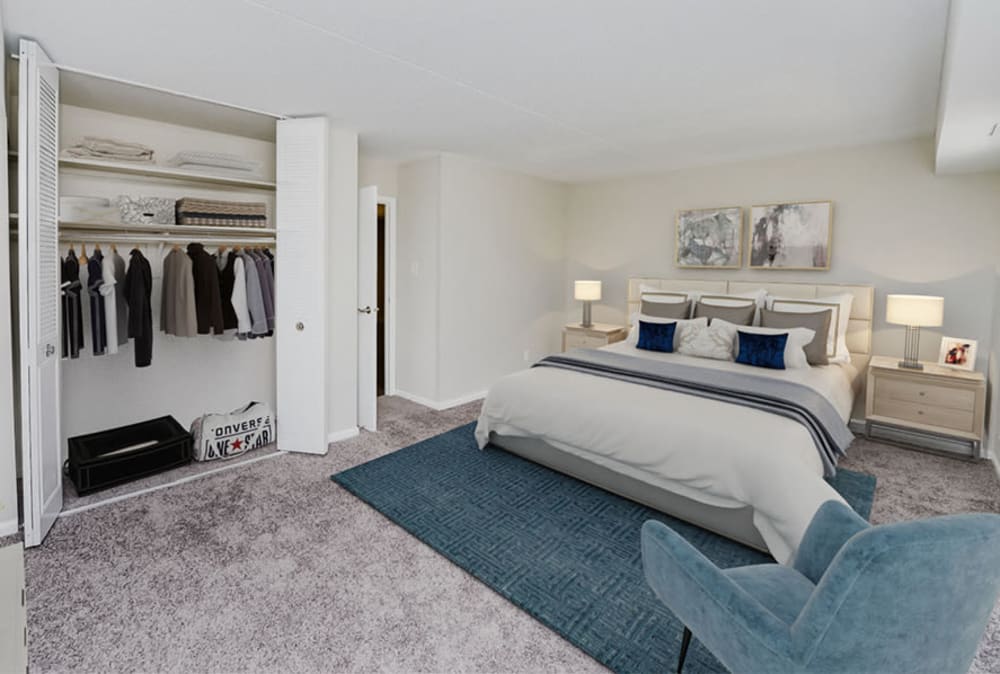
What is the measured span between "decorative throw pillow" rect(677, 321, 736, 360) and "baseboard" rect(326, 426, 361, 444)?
281 centimetres

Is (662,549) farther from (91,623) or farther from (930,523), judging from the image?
(91,623)

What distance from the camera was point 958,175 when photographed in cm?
400

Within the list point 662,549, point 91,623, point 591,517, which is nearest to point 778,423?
point 591,517

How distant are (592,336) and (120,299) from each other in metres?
4.14

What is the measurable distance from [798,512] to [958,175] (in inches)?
132

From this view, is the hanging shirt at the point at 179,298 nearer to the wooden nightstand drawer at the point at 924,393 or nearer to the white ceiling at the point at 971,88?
the white ceiling at the point at 971,88

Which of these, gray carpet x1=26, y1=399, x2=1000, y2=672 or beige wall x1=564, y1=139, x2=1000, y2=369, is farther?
beige wall x1=564, y1=139, x2=1000, y2=369

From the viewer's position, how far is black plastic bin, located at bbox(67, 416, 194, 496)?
3199 mm

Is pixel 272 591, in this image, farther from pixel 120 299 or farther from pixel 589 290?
pixel 589 290

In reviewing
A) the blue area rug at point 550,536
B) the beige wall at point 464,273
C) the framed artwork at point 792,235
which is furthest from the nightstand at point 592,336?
the blue area rug at point 550,536

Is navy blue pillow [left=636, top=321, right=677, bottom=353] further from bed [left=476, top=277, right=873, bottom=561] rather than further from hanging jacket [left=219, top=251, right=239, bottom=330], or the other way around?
hanging jacket [left=219, top=251, right=239, bottom=330]

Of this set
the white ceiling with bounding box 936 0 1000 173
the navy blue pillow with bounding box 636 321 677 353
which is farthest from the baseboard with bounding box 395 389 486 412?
the white ceiling with bounding box 936 0 1000 173

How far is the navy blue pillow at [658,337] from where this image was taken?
458 cm

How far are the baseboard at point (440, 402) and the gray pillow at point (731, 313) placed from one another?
7.62 feet
